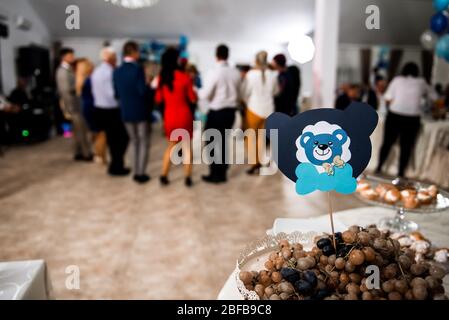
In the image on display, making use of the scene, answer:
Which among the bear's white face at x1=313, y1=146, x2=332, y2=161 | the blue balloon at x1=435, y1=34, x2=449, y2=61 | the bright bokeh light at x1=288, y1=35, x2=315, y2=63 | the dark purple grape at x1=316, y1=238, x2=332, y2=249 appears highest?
the blue balloon at x1=435, y1=34, x2=449, y2=61

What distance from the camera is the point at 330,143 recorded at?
77cm

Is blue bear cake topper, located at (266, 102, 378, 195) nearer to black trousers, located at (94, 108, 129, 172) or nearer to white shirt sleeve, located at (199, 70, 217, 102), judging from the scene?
white shirt sleeve, located at (199, 70, 217, 102)

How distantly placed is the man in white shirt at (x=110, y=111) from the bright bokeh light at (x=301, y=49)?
9.34 ft

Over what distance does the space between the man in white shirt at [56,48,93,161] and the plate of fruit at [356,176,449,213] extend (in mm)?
3694

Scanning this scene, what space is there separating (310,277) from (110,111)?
3.43 metres

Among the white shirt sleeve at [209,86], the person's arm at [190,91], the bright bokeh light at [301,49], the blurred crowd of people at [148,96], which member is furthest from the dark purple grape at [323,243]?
the person's arm at [190,91]

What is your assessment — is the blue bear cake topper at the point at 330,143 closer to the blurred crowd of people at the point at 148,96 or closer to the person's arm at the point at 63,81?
the blurred crowd of people at the point at 148,96

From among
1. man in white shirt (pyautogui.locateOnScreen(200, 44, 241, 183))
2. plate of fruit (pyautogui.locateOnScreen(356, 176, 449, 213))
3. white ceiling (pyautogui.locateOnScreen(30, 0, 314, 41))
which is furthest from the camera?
white ceiling (pyautogui.locateOnScreen(30, 0, 314, 41))

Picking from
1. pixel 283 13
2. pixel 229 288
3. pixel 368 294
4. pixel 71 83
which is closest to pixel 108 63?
pixel 71 83

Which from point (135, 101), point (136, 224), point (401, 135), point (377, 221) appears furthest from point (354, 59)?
point (377, 221)

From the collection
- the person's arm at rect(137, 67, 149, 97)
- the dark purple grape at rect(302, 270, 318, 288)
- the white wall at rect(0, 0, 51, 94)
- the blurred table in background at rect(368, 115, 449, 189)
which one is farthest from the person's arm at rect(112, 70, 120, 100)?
the dark purple grape at rect(302, 270, 318, 288)

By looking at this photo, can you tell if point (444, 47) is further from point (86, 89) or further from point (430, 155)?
point (86, 89)

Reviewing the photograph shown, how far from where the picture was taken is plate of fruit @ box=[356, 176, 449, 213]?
1.35 m
